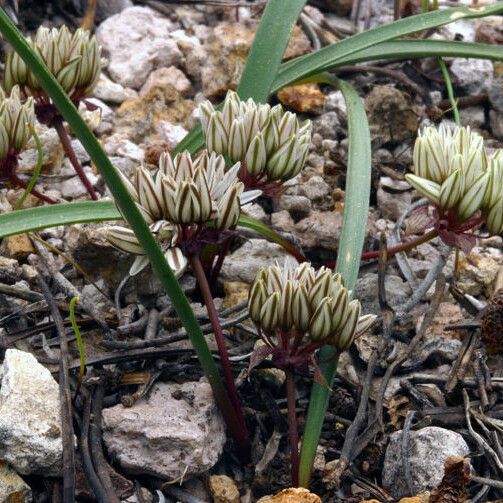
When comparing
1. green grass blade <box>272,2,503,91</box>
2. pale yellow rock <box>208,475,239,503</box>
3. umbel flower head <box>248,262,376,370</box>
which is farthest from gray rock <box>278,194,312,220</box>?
pale yellow rock <box>208,475,239,503</box>

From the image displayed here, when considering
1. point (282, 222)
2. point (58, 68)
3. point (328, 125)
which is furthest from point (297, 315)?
point (328, 125)

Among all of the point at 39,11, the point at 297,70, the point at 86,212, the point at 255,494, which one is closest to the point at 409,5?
the point at 297,70

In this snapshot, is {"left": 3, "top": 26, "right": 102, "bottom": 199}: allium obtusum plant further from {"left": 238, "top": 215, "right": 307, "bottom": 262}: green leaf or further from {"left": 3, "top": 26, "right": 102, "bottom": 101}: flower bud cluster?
{"left": 238, "top": 215, "right": 307, "bottom": 262}: green leaf

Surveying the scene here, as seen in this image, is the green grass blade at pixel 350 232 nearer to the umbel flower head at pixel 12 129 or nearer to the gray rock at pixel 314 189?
the gray rock at pixel 314 189

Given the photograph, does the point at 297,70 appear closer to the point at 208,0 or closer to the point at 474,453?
the point at 208,0

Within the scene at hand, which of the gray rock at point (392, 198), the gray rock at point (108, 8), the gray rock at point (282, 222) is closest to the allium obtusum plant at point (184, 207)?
the gray rock at point (282, 222)
